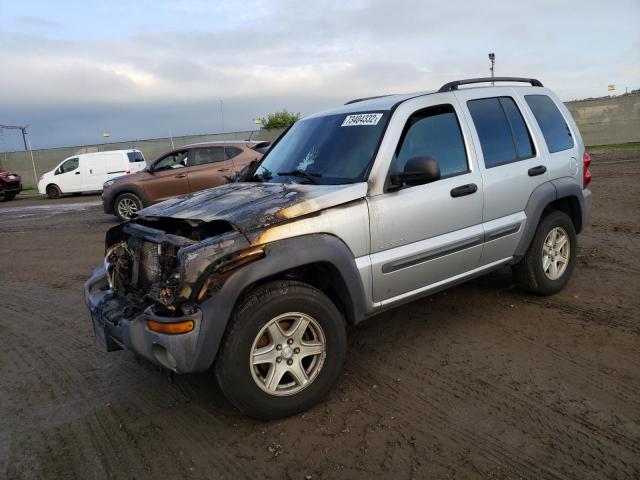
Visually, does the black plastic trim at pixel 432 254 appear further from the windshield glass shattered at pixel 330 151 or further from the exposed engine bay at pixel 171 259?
the exposed engine bay at pixel 171 259

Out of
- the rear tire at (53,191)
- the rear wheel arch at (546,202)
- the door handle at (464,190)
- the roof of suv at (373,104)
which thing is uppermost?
the roof of suv at (373,104)

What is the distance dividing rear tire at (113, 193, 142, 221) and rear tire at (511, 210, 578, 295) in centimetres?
971

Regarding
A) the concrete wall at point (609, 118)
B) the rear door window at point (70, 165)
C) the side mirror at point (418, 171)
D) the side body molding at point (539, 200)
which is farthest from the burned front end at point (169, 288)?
the concrete wall at point (609, 118)

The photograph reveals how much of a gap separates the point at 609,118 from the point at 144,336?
90.6ft

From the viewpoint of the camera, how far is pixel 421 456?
2.79m

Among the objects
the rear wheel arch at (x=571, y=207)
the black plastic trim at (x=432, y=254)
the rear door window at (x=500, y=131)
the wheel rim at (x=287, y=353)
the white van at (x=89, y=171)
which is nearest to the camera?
the wheel rim at (x=287, y=353)

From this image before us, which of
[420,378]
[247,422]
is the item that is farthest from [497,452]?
[247,422]

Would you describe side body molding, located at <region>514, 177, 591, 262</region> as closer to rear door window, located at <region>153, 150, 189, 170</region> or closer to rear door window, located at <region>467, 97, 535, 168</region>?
rear door window, located at <region>467, 97, 535, 168</region>

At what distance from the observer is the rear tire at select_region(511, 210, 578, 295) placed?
15.6ft

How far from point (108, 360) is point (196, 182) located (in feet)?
26.6

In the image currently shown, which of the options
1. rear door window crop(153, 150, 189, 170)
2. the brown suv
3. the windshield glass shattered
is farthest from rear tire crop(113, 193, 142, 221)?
the windshield glass shattered

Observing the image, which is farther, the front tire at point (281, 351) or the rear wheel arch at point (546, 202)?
the rear wheel arch at point (546, 202)

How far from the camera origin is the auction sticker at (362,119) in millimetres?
3900

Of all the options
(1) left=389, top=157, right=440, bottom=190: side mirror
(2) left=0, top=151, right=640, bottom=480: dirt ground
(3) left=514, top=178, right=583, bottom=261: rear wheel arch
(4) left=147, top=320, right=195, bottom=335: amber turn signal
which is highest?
(1) left=389, top=157, right=440, bottom=190: side mirror
